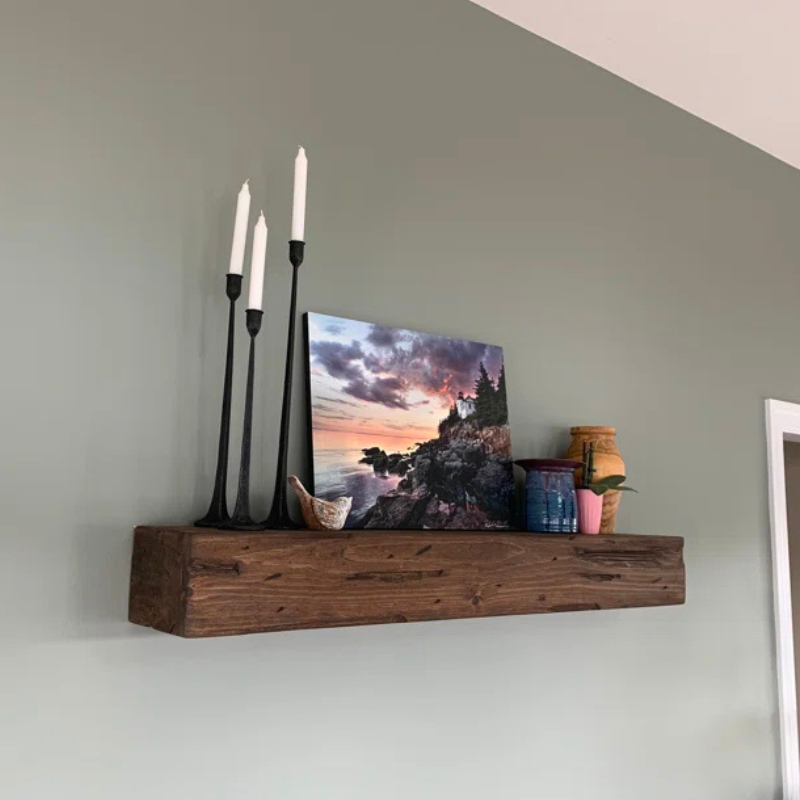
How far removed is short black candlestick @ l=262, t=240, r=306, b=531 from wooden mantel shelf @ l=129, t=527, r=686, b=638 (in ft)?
0.31

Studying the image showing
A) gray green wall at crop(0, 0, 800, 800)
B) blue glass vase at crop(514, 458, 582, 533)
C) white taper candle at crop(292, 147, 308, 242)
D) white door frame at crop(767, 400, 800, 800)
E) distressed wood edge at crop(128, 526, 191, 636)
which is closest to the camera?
distressed wood edge at crop(128, 526, 191, 636)

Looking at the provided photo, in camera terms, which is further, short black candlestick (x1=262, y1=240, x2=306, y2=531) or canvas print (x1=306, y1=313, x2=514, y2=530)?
canvas print (x1=306, y1=313, x2=514, y2=530)

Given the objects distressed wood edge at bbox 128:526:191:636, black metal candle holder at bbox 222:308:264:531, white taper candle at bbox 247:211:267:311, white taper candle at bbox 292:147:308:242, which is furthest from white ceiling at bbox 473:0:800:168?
distressed wood edge at bbox 128:526:191:636

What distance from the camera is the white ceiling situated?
173cm

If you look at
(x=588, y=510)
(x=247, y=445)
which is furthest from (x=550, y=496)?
(x=247, y=445)

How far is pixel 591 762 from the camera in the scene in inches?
66.3

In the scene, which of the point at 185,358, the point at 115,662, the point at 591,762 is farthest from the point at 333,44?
the point at 591,762

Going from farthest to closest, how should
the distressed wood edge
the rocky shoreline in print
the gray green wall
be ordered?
the rocky shoreline in print
the gray green wall
the distressed wood edge

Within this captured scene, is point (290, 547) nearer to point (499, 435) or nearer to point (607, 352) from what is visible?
point (499, 435)

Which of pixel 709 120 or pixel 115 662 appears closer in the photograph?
pixel 115 662

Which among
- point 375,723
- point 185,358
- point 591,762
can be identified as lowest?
point 591,762

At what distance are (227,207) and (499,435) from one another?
0.66 m

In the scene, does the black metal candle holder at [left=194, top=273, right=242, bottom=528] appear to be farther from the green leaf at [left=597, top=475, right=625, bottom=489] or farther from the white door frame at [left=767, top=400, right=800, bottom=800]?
the white door frame at [left=767, top=400, right=800, bottom=800]

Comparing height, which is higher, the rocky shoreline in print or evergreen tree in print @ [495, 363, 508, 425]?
evergreen tree in print @ [495, 363, 508, 425]
